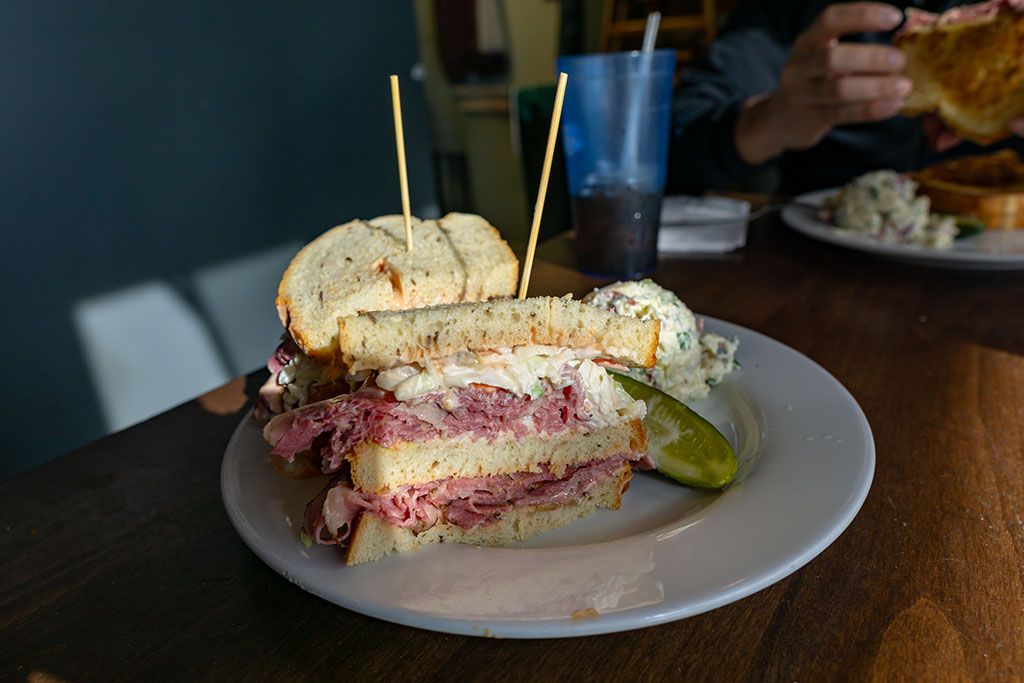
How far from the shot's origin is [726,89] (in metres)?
3.43

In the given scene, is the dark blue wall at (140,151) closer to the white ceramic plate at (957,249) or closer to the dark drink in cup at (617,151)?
the dark drink in cup at (617,151)

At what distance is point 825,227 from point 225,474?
205 cm

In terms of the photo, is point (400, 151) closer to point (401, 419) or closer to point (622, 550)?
point (401, 419)

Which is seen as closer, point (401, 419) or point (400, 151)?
point (401, 419)

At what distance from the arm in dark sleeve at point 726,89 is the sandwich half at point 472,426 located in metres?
2.27

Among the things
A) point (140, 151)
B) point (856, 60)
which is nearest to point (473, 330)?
point (856, 60)

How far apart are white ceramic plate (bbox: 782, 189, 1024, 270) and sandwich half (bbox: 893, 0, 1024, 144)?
0.46 metres

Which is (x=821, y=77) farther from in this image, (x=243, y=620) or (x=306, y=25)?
(x=306, y=25)

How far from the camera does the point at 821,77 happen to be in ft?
7.93

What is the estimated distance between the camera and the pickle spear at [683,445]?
3.40 feet

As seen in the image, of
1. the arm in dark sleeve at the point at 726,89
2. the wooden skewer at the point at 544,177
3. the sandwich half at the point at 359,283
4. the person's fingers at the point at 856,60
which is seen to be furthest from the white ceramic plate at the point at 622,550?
the arm in dark sleeve at the point at 726,89

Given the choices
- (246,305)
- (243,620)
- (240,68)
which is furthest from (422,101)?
(243,620)

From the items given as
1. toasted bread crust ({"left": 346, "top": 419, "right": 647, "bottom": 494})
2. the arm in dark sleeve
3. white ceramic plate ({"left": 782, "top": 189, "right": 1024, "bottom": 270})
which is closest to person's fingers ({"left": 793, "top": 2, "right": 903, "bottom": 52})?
the arm in dark sleeve

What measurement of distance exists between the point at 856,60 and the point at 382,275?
1919mm
